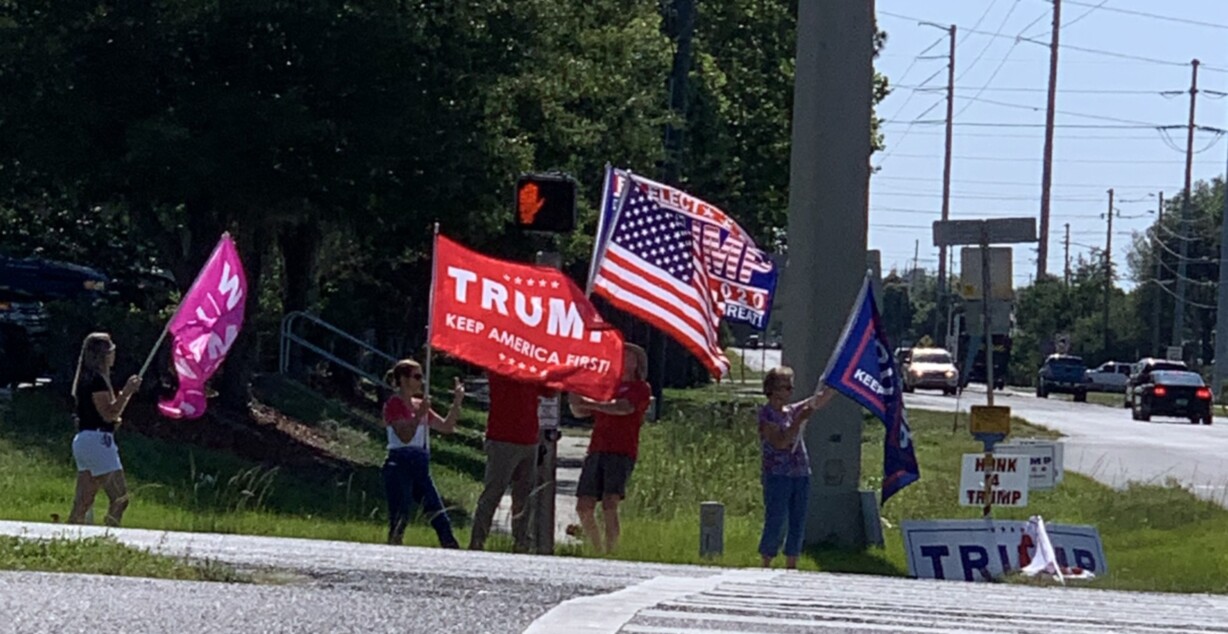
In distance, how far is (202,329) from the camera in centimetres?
1368

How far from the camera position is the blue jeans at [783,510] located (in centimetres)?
1438

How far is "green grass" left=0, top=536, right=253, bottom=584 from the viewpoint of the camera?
30.7ft

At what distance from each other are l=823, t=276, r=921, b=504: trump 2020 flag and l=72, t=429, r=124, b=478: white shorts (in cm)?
509

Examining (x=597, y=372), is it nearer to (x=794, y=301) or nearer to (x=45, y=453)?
(x=794, y=301)

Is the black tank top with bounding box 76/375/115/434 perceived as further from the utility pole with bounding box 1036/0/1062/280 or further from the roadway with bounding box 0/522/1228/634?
the utility pole with bounding box 1036/0/1062/280

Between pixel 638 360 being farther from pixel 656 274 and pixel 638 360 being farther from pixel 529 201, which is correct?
pixel 529 201

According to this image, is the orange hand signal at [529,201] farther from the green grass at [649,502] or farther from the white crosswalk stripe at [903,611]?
the white crosswalk stripe at [903,611]

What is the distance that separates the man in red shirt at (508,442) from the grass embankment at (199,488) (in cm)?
109

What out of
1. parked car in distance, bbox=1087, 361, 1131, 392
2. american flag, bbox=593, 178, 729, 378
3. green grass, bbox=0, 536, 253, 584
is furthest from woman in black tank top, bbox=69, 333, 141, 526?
parked car in distance, bbox=1087, 361, 1131, 392

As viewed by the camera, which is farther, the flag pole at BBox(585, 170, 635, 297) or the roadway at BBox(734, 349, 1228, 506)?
the roadway at BBox(734, 349, 1228, 506)

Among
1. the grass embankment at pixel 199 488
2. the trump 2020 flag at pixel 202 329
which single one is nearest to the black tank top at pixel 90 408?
the trump 2020 flag at pixel 202 329

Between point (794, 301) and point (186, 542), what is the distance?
6.66 meters

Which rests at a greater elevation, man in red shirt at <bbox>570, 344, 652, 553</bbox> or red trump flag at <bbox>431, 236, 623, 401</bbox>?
red trump flag at <bbox>431, 236, 623, 401</bbox>

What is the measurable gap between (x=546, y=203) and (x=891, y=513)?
6.70m
